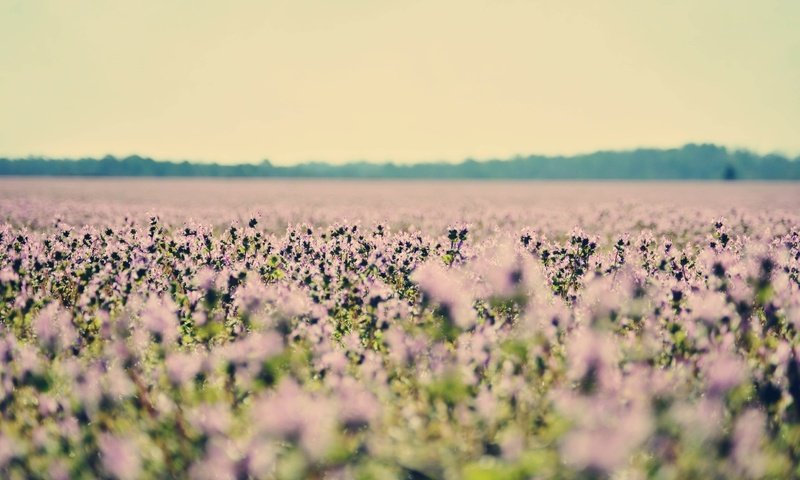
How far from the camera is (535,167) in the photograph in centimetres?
12225

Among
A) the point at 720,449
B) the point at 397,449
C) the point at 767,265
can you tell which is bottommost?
the point at 397,449

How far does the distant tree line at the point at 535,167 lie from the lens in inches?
4161

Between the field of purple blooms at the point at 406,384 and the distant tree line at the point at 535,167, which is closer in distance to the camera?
the field of purple blooms at the point at 406,384

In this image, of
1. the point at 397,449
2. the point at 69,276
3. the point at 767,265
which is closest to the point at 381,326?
the point at 397,449

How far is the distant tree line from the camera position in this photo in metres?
106

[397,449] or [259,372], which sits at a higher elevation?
[259,372]

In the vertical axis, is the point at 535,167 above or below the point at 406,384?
above

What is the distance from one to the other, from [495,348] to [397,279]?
11.3 feet

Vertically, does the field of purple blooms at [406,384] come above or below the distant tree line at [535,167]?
below

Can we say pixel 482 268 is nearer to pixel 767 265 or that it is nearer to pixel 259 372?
pixel 767 265

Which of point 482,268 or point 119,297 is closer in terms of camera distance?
point 119,297

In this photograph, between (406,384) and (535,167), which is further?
(535,167)

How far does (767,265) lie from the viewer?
4.79 meters

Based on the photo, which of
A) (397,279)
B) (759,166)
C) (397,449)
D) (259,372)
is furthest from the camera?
(759,166)
